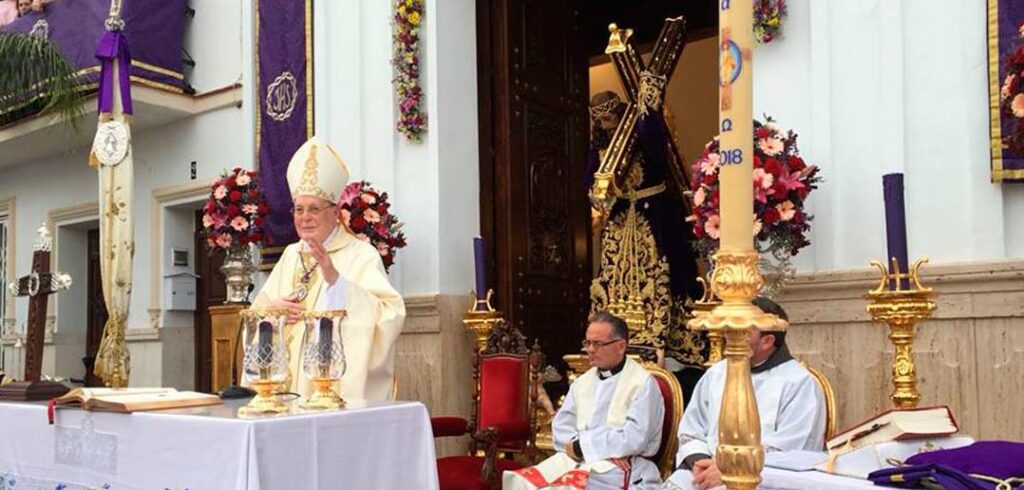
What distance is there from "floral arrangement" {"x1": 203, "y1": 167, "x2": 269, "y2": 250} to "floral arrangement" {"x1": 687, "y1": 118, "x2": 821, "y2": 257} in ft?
13.0

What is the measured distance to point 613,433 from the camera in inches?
185

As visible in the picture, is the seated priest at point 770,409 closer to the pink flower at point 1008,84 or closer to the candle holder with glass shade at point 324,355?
the pink flower at point 1008,84

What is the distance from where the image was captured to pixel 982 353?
15.4ft

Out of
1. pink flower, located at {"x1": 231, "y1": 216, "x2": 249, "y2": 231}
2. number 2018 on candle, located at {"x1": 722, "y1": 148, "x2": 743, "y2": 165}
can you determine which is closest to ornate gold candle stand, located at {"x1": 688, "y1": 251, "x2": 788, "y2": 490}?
number 2018 on candle, located at {"x1": 722, "y1": 148, "x2": 743, "y2": 165}

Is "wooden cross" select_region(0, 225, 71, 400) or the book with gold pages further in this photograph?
"wooden cross" select_region(0, 225, 71, 400)

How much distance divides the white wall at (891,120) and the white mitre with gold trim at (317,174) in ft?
7.47

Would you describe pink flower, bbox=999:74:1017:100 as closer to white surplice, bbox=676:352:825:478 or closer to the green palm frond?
white surplice, bbox=676:352:825:478

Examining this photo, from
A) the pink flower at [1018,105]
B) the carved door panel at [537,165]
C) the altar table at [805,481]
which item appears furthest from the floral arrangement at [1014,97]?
the carved door panel at [537,165]

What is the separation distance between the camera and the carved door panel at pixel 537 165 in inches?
299

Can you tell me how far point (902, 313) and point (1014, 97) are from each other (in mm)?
976

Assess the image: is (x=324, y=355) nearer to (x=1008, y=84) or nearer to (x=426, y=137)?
(x=1008, y=84)

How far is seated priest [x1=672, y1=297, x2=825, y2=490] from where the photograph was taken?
3988 millimetres

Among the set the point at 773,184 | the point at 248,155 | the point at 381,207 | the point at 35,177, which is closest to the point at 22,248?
the point at 35,177

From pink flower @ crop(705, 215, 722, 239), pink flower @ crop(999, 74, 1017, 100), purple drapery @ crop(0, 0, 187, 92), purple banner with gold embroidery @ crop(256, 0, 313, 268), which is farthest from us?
purple drapery @ crop(0, 0, 187, 92)
